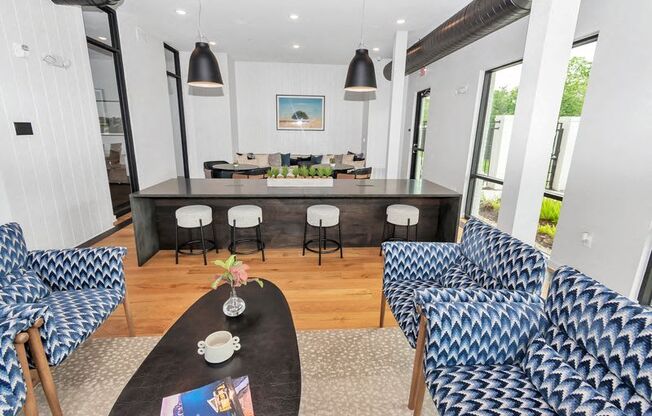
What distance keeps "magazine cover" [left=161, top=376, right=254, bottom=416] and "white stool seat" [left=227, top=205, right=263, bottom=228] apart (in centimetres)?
220

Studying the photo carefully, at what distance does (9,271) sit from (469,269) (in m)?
2.85

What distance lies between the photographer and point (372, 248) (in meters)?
4.00

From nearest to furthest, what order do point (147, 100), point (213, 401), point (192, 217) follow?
point (213, 401)
point (192, 217)
point (147, 100)

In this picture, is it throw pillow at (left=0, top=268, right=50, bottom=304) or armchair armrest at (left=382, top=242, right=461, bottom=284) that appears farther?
armchair armrest at (left=382, top=242, right=461, bottom=284)

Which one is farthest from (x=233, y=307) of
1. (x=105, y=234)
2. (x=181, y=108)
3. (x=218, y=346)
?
(x=181, y=108)

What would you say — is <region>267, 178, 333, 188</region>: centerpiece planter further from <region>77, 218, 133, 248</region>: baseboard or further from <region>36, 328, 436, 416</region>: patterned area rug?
<region>77, 218, 133, 248</region>: baseboard

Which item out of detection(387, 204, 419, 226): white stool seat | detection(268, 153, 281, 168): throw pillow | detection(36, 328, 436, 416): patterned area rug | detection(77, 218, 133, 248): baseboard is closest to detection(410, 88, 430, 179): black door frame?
detection(268, 153, 281, 168): throw pillow

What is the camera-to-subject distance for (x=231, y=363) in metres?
1.40

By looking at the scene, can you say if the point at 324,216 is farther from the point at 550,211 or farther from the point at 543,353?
the point at 550,211

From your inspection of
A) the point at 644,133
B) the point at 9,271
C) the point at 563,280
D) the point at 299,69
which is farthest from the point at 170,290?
the point at 299,69

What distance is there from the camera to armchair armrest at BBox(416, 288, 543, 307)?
4.88 feet

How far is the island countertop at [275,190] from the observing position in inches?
129

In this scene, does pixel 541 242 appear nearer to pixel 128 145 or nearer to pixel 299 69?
pixel 128 145

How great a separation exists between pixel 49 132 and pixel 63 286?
2.21 meters
